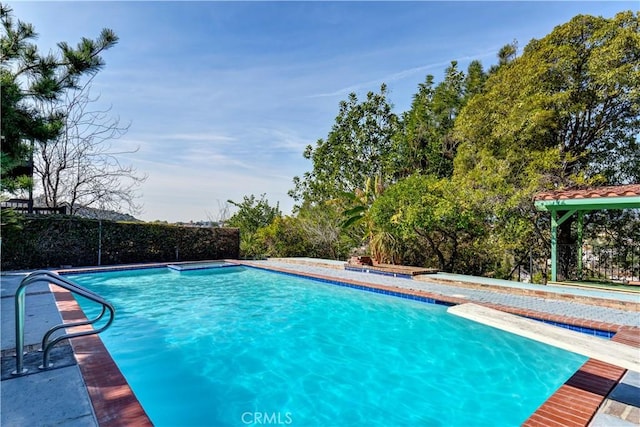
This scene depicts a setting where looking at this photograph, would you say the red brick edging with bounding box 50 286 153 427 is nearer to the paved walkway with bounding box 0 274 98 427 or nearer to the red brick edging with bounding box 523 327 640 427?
the paved walkway with bounding box 0 274 98 427

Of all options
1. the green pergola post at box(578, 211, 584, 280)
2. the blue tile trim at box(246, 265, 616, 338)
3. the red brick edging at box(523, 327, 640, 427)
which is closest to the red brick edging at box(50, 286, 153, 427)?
the red brick edging at box(523, 327, 640, 427)

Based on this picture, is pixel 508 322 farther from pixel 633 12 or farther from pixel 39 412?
pixel 633 12

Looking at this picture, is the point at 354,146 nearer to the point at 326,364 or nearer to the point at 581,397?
the point at 326,364

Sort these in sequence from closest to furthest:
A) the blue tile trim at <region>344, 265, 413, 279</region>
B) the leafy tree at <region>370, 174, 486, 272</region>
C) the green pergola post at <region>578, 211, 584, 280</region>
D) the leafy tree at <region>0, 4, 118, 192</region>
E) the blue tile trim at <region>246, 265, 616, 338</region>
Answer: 1. the blue tile trim at <region>246, 265, 616, 338</region>
2. the leafy tree at <region>0, 4, 118, 192</region>
3. the green pergola post at <region>578, 211, 584, 280</region>
4. the leafy tree at <region>370, 174, 486, 272</region>
5. the blue tile trim at <region>344, 265, 413, 279</region>

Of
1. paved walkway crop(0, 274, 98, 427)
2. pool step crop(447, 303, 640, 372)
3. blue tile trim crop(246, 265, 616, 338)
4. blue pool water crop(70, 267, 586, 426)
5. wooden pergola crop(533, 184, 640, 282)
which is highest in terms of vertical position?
wooden pergola crop(533, 184, 640, 282)

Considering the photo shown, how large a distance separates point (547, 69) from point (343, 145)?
10889 millimetres

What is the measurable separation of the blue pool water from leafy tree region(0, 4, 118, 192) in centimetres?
385

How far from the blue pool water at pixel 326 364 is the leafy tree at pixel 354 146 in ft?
38.1

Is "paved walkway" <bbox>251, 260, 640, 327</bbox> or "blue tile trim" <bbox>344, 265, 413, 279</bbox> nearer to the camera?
"paved walkway" <bbox>251, 260, 640, 327</bbox>

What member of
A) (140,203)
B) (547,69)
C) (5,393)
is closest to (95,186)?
(140,203)

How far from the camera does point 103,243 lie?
14398mm

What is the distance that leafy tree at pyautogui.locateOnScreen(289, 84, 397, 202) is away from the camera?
1966cm

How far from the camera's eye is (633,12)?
32.6 ft

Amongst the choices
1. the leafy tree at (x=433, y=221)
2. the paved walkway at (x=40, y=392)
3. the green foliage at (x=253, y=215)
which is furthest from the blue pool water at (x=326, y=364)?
the green foliage at (x=253, y=215)
